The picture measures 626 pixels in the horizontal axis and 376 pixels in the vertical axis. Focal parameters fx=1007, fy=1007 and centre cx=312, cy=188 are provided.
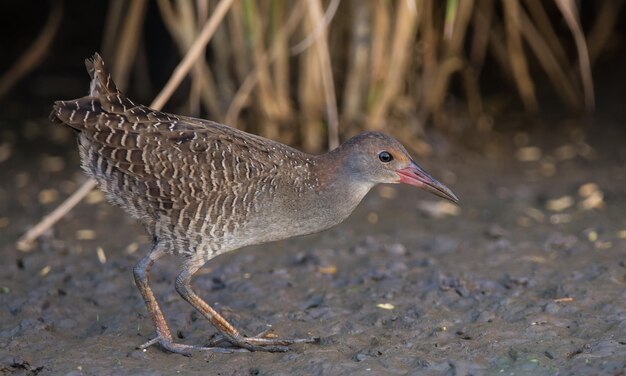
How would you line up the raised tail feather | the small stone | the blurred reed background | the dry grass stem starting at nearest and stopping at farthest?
the small stone, the raised tail feather, the blurred reed background, the dry grass stem

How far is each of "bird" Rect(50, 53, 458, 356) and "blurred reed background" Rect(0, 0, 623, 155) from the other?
5.81ft

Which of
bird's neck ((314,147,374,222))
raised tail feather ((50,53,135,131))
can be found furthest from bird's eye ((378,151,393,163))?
raised tail feather ((50,53,135,131))

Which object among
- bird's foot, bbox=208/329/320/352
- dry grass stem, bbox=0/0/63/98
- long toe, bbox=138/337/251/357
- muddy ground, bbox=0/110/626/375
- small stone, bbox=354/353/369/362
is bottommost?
long toe, bbox=138/337/251/357

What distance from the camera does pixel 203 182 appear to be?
4492 millimetres

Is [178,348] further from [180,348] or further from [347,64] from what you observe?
[347,64]

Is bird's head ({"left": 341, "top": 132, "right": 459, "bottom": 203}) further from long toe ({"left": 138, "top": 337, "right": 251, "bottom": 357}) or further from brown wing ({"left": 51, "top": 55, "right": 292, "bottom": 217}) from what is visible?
long toe ({"left": 138, "top": 337, "right": 251, "bottom": 357})

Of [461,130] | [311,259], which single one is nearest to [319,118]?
[461,130]

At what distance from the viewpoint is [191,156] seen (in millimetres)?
4516

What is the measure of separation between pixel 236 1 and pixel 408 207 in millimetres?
1788

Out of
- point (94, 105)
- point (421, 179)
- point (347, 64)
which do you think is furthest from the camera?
point (347, 64)

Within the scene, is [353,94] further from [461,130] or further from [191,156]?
[191,156]

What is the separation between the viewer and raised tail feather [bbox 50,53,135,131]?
4.62m

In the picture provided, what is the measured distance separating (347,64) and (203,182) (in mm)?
3225

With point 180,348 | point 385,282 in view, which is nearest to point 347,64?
point 385,282
